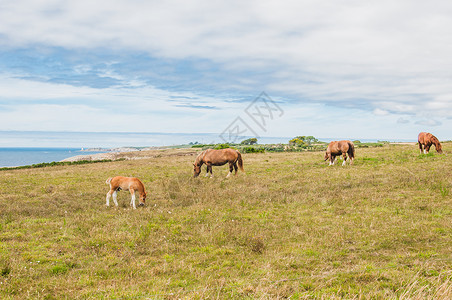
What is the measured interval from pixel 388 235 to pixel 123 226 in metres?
8.59

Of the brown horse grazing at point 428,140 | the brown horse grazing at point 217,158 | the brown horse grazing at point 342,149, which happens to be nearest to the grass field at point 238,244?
the brown horse grazing at point 217,158

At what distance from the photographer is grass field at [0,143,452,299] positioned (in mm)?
5969

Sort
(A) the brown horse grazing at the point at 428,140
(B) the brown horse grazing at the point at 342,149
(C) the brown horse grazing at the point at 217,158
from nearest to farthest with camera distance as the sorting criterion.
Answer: (C) the brown horse grazing at the point at 217,158 < (B) the brown horse grazing at the point at 342,149 < (A) the brown horse grazing at the point at 428,140

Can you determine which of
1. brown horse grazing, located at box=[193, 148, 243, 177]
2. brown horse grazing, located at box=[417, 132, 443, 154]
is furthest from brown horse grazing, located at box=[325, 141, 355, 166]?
brown horse grazing, located at box=[193, 148, 243, 177]

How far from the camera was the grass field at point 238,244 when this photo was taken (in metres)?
5.97

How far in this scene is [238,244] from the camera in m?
8.72

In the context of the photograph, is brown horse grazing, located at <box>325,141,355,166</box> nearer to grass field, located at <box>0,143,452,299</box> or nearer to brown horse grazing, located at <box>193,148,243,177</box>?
brown horse grazing, located at <box>193,148,243,177</box>

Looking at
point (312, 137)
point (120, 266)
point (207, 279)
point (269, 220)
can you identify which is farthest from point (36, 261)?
point (312, 137)

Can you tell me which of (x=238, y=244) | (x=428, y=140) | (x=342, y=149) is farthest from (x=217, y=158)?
(x=428, y=140)

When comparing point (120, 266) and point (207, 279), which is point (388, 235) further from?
point (120, 266)

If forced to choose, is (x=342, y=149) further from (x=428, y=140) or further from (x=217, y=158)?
(x=217, y=158)

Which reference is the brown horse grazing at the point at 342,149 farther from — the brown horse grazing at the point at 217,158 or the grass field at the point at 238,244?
the grass field at the point at 238,244

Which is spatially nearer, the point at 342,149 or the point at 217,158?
the point at 217,158

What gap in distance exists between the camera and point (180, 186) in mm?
18203
